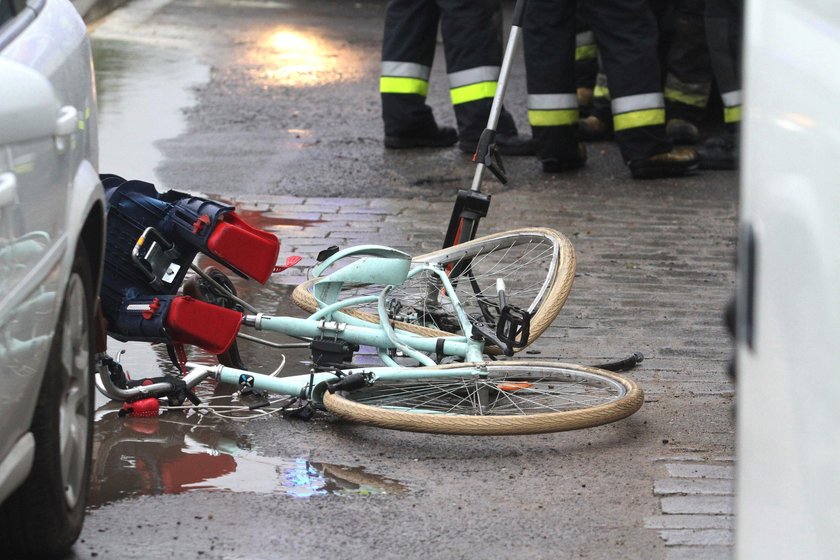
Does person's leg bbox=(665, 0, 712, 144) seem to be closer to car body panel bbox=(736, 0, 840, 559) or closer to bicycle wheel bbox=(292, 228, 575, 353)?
bicycle wheel bbox=(292, 228, 575, 353)

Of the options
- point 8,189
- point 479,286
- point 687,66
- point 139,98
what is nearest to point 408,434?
point 479,286

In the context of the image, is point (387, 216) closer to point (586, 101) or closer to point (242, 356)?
point (242, 356)

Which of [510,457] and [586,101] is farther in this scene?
[586,101]

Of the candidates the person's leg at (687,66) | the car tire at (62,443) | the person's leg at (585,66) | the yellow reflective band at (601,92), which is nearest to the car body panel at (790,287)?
the car tire at (62,443)

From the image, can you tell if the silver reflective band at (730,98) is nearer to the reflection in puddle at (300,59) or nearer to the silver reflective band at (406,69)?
the silver reflective band at (406,69)

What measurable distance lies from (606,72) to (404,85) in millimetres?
1286

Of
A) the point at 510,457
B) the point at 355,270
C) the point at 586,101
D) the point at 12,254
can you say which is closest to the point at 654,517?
the point at 510,457

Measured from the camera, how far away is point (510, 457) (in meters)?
3.83

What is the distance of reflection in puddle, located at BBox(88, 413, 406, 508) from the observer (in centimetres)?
357

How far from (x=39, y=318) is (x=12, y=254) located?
206mm

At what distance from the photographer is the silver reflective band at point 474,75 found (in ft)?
25.6

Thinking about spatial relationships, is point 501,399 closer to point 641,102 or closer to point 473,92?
point 641,102

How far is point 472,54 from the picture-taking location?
7.78m

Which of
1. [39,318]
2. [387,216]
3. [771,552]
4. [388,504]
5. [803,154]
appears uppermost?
[803,154]
